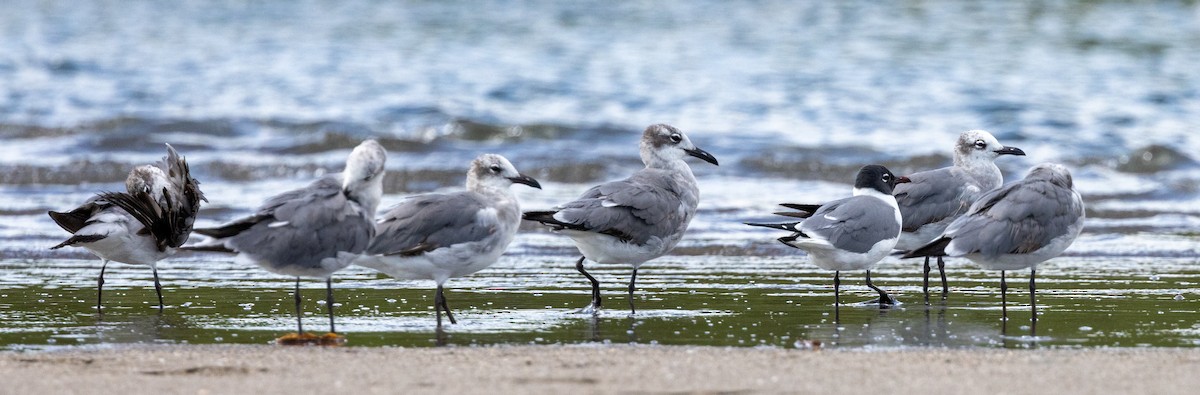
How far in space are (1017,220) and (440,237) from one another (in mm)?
2987

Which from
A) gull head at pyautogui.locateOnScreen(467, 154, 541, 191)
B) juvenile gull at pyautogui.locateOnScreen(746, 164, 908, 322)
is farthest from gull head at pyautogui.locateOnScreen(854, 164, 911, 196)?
gull head at pyautogui.locateOnScreen(467, 154, 541, 191)

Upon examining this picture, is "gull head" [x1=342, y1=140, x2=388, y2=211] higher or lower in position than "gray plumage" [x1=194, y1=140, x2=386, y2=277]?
higher

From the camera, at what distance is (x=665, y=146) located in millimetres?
9383

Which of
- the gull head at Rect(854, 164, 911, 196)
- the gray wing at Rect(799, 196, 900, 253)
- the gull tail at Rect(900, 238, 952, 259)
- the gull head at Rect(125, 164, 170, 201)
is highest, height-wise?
the gull head at Rect(125, 164, 170, 201)

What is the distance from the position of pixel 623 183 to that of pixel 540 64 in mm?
14202

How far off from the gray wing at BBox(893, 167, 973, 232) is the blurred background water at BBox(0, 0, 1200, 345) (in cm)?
46

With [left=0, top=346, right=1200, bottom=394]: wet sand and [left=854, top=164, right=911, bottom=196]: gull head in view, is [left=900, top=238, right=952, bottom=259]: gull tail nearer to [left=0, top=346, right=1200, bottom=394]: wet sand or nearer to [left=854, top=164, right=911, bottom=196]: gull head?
[left=0, top=346, right=1200, bottom=394]: wet sand

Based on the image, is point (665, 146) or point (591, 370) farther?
point (665, 146)

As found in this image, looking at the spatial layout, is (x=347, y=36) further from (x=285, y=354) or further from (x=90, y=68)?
(x=285, y=354)

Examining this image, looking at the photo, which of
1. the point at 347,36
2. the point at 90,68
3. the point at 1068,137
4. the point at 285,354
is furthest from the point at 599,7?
the point at 285,354

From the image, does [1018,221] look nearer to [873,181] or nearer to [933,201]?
[873,181]

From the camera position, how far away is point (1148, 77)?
68.7 feet

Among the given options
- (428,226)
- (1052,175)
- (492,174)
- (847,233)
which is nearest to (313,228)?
(428,226)

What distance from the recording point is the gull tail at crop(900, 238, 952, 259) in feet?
23.8
